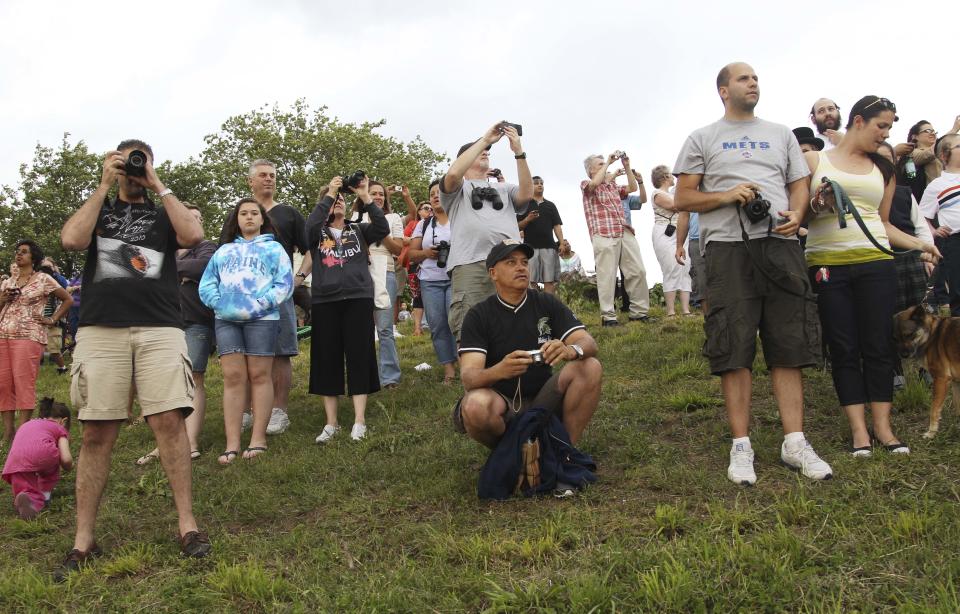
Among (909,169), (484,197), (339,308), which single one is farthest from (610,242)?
(339,308)

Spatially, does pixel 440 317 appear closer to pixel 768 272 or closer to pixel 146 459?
pixel 146 459

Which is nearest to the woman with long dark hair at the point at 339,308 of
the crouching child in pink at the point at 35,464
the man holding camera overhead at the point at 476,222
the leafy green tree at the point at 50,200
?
the man holding camera overhead at the point at 476,222

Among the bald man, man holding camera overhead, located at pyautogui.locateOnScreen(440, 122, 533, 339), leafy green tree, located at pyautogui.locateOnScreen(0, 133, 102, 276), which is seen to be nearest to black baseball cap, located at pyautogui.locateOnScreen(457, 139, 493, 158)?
man holding camera overhead, located at pyautogui.locateOnScreen(440, 122, 533, 339)

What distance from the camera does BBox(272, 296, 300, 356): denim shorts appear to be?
6.99 meters

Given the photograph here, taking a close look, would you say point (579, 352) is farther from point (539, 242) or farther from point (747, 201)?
point (539, 242)

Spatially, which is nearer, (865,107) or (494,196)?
(865,107)

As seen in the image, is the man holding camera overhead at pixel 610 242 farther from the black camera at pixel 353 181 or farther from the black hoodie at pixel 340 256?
the black camera at pixel 353 181

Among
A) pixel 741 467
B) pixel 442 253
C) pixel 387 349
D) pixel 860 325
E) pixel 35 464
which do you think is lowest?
pixel 741 467

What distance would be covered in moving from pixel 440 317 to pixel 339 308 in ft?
5.12

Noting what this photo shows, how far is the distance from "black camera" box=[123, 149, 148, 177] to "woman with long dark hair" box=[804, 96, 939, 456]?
3.86 metres

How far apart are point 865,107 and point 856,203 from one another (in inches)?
23.4

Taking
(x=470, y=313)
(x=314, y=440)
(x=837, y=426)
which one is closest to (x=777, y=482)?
(x=837, y=426)

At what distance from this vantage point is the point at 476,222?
6148mm

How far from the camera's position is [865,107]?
4887 millimetres
